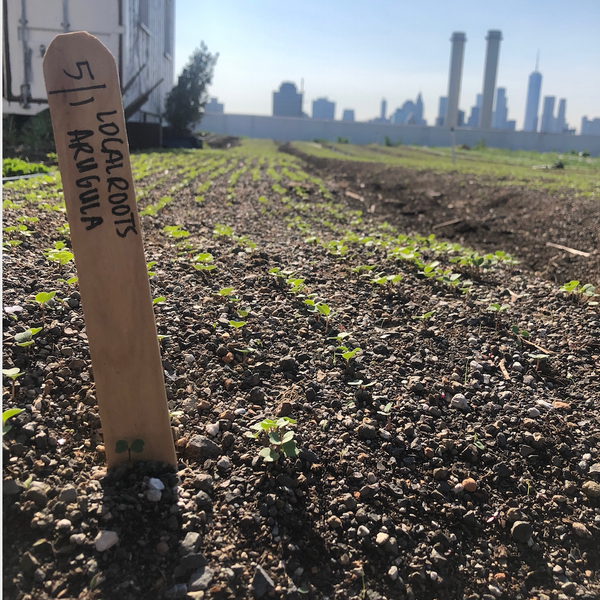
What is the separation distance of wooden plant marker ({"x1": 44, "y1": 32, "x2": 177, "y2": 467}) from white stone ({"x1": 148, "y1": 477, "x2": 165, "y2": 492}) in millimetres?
147

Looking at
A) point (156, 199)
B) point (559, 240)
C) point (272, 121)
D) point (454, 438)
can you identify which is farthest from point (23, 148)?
point (272, 121)

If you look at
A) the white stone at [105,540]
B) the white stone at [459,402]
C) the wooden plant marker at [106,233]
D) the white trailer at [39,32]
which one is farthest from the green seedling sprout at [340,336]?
the white trailer at [39,32]

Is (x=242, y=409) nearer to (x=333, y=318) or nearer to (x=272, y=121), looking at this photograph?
(x=333, y=318)

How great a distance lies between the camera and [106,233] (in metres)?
1.52

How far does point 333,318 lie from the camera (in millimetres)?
3172

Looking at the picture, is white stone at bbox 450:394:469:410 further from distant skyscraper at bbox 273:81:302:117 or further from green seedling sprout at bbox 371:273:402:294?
distant skyscraper at bbox 273:81:302:117

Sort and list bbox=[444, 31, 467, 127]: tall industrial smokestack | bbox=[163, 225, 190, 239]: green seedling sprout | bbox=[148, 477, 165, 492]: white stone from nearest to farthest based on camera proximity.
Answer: bbox=[148, 477, 165, 492]: white stone
bbox=[163, 225, 190, 239]: green seedling sprout
bbox=[444, 31, 467, 127]: tall industrial smokestack

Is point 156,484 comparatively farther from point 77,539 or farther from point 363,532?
point 363,532

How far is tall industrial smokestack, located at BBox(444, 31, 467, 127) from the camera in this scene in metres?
69.8

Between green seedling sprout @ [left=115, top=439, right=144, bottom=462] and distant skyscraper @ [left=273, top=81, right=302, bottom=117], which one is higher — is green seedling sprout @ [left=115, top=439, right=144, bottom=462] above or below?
below

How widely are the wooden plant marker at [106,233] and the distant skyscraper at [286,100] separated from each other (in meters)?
116

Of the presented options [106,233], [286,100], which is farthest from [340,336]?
[286,100]

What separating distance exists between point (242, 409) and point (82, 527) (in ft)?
2.75

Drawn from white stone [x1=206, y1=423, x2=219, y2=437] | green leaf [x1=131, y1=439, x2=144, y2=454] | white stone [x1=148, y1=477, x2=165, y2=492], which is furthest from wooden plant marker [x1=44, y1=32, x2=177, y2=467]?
white stone [x1=206, y1=423, x2=219, y2=437]
